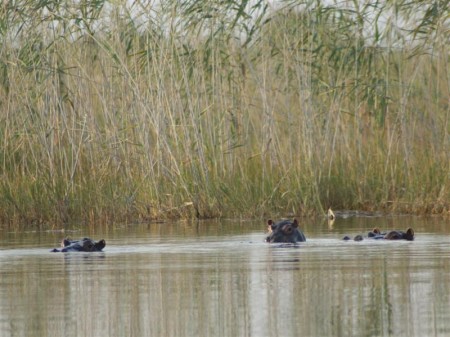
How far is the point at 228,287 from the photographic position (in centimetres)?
816

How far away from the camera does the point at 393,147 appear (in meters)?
16.4

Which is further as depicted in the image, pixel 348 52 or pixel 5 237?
pixel 348 52

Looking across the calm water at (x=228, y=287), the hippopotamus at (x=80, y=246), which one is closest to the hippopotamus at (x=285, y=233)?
the calm water at (x=228, y=287)

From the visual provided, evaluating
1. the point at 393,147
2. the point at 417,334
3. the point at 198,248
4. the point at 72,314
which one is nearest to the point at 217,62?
the point at 393,147

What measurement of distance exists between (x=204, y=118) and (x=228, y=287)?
26.9ft

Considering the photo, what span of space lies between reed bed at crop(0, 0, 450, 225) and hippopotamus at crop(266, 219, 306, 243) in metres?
3.47

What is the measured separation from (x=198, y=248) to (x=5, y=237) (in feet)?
9.83

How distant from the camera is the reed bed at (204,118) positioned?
1555cm

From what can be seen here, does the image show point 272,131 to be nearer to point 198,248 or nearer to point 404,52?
point 404,52

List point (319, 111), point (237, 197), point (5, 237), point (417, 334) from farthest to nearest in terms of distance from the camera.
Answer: point (319, 111) → point (237, 197) → point (5, 237) → point (417, 334)

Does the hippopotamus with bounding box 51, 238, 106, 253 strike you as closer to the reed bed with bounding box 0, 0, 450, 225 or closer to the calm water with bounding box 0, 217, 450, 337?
the calm water with bounding box 0, 217, 450, 337

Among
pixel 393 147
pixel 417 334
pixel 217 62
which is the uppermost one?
pixel 217 62

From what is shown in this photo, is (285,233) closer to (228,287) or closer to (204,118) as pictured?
(228,287)

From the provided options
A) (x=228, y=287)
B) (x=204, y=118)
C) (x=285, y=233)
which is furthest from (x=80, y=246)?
(x=204, y=118)
